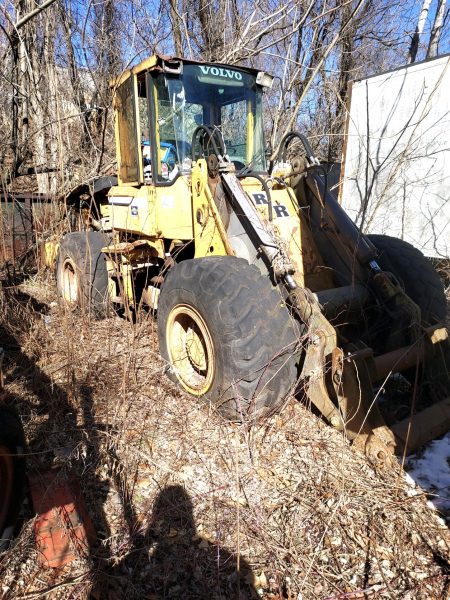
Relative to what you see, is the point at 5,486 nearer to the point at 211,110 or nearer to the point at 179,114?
the point at 179,114

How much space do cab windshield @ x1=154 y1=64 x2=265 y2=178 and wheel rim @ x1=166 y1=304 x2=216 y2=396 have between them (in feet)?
4.39

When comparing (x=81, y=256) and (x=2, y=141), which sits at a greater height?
(x=2, y=141)

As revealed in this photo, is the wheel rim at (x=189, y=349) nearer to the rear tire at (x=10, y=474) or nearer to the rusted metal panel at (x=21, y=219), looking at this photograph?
the rear tire at (x=10, y=474)

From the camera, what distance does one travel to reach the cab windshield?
3.85 meters

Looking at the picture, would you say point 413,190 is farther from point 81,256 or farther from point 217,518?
point 217,518

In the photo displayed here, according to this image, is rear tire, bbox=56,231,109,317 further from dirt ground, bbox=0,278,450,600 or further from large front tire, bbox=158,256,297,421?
large front tire, bbox=158,256,297,421

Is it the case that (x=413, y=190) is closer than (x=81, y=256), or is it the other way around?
(x=81, y=256)

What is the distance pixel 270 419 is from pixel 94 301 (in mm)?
2811

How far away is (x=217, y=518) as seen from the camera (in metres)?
2.38

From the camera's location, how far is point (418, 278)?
3.77 metres

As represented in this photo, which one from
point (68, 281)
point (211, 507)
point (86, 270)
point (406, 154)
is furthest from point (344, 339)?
point (406, 154)

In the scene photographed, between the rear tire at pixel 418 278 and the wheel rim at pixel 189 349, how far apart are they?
1709mm

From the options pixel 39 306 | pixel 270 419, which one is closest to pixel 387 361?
pixel 270 419

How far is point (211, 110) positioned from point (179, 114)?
16.4 inches
